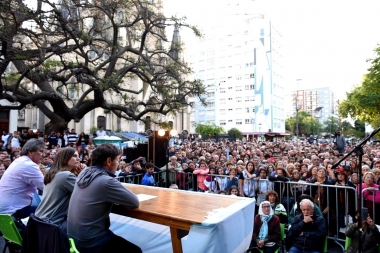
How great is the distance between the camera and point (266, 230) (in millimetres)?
5133

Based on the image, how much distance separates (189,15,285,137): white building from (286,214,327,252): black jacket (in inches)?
2688

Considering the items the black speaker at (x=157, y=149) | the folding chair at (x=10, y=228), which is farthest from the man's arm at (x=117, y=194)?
the black speaker at (x=157, y=149)

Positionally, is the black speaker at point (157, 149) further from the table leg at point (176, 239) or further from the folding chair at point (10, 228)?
the table leg at point (176, 239)

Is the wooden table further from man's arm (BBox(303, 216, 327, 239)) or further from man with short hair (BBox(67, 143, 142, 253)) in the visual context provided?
man's arm (BBox(303, 216, 327, 239))

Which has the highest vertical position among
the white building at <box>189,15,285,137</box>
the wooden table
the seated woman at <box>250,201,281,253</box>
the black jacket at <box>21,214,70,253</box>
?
the white building at <box>189,15,285,137</box>

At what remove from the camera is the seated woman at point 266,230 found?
16.4 ft

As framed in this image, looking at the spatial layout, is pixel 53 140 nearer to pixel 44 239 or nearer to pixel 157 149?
pixel 157 149

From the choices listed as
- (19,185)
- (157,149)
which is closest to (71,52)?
(157,149)

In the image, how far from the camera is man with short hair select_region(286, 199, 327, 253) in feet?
15.2

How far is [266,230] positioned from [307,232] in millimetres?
694

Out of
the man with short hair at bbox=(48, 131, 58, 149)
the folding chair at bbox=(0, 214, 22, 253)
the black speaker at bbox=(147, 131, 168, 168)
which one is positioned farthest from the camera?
the man with short hair at bbox=(48, 131, 58, 149)

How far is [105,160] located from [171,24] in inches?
515

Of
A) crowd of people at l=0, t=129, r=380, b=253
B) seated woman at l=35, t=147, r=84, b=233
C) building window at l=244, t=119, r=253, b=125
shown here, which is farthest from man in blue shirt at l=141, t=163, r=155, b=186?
building window at l=244, t=119, r=253, b=125

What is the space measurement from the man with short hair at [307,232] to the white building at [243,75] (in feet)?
224
